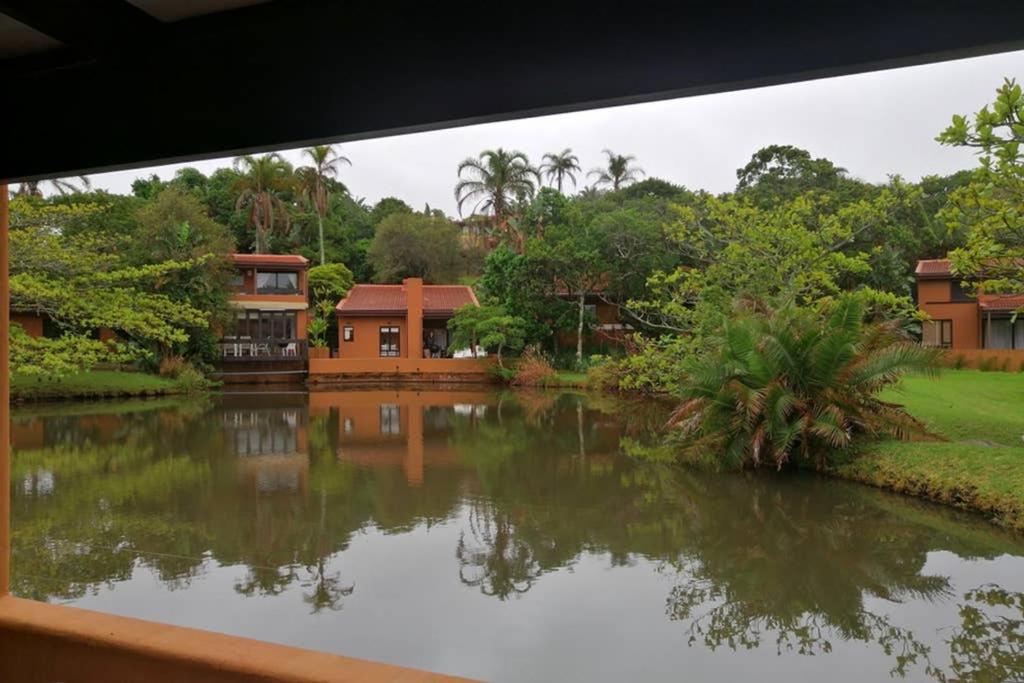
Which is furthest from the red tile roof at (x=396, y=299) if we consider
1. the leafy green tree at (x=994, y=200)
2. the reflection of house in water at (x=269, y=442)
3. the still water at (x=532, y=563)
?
the leafy green tree at (x=994, y=200)

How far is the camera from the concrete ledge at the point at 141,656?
217cm

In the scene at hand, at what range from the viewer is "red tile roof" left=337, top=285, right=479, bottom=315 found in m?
29.5

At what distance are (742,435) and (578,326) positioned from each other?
56.3 feet

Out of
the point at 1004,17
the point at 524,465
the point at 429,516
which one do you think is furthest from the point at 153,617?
the point at 524,465

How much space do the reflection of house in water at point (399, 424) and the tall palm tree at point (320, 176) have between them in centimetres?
1257

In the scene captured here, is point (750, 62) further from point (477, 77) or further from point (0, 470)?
point (0, 470)

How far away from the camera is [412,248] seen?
33906mm

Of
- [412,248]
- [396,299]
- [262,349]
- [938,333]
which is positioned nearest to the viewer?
[938,333]

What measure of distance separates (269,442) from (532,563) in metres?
7.98

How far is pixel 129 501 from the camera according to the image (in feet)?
27.9

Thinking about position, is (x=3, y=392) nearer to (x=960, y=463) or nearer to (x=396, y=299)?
(x=960, y=463)

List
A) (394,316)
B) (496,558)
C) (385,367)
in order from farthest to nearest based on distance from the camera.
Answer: (394,316) → (385,367) → (496,558)

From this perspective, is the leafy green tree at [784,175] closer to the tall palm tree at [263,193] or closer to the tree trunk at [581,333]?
the tree trunk at [581,333]

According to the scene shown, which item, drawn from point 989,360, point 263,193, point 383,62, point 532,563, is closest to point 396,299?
point 263,193
